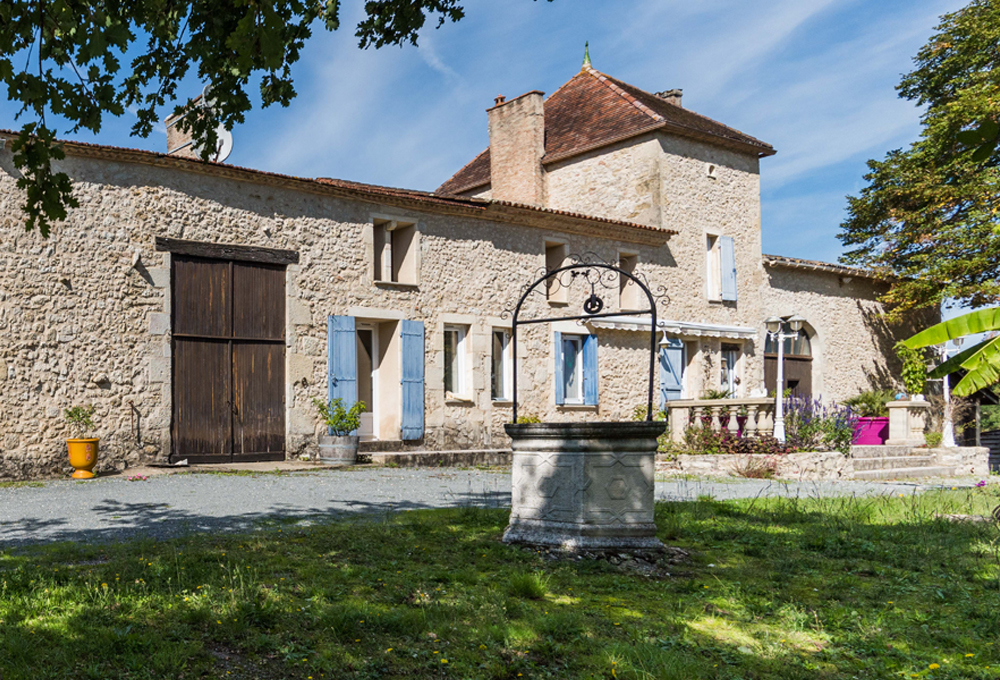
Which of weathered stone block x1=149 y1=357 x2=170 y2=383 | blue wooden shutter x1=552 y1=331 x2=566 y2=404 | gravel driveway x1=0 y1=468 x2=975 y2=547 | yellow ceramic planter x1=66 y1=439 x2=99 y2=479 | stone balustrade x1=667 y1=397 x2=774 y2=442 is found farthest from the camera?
blue wooden shutter x1=552 y1=331 x2=566 y2=404

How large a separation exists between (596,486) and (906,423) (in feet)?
47.2

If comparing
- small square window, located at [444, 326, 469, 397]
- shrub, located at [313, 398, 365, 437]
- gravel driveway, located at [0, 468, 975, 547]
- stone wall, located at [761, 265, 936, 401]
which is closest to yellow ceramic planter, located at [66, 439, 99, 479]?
gravel driveway, located at [0, 468, 975, 547]

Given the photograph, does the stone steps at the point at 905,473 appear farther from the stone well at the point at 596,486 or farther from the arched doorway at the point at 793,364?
the stone well at the point at 596,486

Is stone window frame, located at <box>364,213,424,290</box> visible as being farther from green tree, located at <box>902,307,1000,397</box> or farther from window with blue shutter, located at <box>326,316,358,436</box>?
green tree, located at <box>902,307,1000,397</box>

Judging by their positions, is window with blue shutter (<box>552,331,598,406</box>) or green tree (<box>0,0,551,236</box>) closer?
green tree (<box>0,0,551,236</box>)

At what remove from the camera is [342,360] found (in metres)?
14.1

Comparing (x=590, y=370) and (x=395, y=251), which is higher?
(x=395, y=251)

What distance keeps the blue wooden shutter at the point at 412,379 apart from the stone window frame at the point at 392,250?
76 cm

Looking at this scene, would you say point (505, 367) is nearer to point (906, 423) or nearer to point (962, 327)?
point (906, 423)

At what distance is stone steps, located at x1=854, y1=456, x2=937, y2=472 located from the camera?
14562mm

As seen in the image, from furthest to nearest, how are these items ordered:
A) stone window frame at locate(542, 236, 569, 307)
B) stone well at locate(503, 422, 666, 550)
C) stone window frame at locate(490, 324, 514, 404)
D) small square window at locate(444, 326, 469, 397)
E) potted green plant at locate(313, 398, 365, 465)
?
stone window frame at locate(542, 236, 569, 307), stone window frame at locate(490, 324, 514, 404), small square window at locate(444, 326, 469, 397), potted green plant at locate(313, 398, 365, 465), stone well at locate(503, 422, 666, 550)

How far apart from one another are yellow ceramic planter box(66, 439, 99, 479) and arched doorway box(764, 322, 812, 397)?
14881 millimetres

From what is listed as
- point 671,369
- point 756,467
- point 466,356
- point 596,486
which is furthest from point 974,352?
point 671,369

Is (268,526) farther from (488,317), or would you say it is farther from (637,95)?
(637,95)
